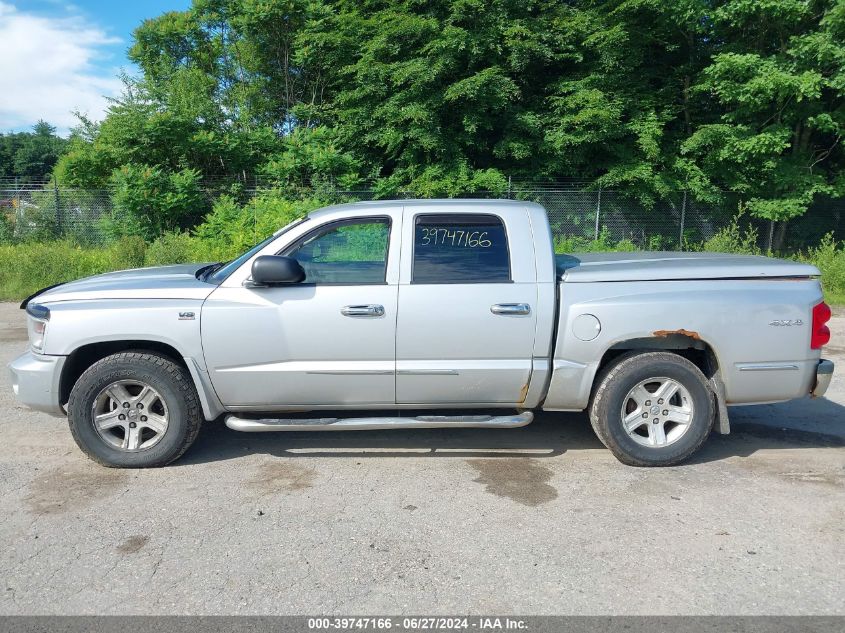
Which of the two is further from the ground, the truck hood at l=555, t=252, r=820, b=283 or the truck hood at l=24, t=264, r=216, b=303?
the truck hood at l=555, t=252, r=820, b=283

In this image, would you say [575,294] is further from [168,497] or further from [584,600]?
[168,497]

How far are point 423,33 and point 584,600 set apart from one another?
17415 mm

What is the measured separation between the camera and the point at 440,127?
18.2 metres

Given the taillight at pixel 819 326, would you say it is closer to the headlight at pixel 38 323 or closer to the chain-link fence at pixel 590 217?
the headlight at pixel 38 323

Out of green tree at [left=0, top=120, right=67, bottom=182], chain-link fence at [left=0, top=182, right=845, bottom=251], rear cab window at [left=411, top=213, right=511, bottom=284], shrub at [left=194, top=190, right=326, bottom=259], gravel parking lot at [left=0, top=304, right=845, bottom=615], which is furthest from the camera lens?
green tree at [left=0, top=120, right=67, bottom=182]

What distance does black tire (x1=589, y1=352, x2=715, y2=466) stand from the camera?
14.9ft

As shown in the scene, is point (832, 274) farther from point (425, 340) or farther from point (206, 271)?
point (206, 271)

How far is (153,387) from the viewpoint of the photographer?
446 centimetres

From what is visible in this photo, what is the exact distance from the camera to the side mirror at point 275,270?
4305 millimetres

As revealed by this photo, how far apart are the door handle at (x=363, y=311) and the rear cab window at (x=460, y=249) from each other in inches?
13.4

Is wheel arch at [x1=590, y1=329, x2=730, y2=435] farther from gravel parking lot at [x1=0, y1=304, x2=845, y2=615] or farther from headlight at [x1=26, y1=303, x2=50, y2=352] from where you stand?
headlight at [x1=26, y1=303, x2=50, y2=352]

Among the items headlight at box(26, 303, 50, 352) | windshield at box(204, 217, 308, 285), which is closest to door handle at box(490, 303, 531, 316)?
windshield at box(204, 217, 308, 285)

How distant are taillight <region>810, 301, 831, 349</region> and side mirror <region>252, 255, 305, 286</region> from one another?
365cm

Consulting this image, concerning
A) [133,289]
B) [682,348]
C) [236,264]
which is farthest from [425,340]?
[133,289]
